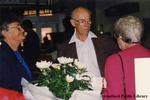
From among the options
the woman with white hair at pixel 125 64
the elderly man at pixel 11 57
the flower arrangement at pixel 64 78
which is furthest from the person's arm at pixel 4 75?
the woman with white hair at pixel 125 64

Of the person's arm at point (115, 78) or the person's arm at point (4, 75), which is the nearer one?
the person's arm at point (115, 78)

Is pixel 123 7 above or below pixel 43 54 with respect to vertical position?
above

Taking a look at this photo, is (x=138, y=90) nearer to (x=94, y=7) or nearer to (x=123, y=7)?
(x=94, y=7)

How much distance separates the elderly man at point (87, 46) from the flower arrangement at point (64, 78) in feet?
3.65

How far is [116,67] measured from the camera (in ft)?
10.3

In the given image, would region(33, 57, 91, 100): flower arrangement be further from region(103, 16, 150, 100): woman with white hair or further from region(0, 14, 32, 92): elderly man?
region(0, 14, 32, 92): elderly man

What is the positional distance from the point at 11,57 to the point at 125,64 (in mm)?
937

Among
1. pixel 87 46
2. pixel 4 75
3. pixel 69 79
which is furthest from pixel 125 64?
pixel 87 46

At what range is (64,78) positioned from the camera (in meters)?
3.09

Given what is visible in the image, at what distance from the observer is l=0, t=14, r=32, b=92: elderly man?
3447mm

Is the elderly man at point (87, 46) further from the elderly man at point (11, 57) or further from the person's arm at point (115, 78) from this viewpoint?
the person's arm at point (115, 78)

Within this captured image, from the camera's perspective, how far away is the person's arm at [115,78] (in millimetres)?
3139

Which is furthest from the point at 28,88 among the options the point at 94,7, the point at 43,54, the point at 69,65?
the point at 94,7

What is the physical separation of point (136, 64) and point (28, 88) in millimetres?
736
